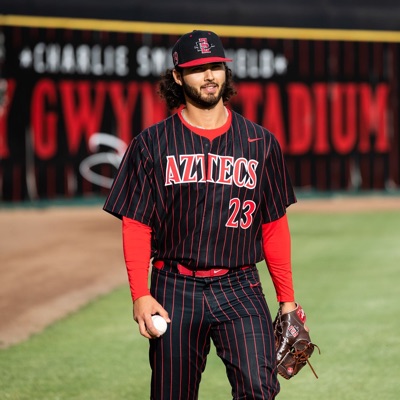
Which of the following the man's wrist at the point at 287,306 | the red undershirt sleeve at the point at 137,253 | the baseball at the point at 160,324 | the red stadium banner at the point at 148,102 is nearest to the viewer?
the baseball at the point at 160,324

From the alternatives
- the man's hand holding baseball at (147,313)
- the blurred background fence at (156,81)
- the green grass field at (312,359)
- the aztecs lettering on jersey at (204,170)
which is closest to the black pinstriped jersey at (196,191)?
the aztecs lettering on jersey at (204,170)

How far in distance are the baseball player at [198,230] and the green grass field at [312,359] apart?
7.82 feet

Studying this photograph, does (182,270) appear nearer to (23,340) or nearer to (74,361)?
(74,361)

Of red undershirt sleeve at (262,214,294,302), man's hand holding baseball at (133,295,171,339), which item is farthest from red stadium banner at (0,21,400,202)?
man's hand holding baseball at (133,295,171,339)

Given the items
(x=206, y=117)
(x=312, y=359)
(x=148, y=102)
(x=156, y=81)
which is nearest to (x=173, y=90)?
(x=206, y=117)

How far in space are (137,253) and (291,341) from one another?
32.7 inches

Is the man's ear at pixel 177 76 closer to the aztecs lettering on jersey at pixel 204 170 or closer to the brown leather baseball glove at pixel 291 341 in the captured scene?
the aztecs lettering on jersey at pixel 204 170

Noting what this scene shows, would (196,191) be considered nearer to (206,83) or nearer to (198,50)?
(206,83)

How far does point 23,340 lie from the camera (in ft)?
27.9

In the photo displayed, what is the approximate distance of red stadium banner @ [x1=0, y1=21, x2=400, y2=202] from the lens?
64.4 ft

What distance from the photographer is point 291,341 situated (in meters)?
4.61

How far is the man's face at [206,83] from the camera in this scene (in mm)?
4328

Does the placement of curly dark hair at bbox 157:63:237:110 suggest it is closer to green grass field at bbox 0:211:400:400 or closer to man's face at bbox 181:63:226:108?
man's face at bbox 181:63:226:108

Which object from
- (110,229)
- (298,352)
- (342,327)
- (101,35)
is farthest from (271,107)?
(298,352)
